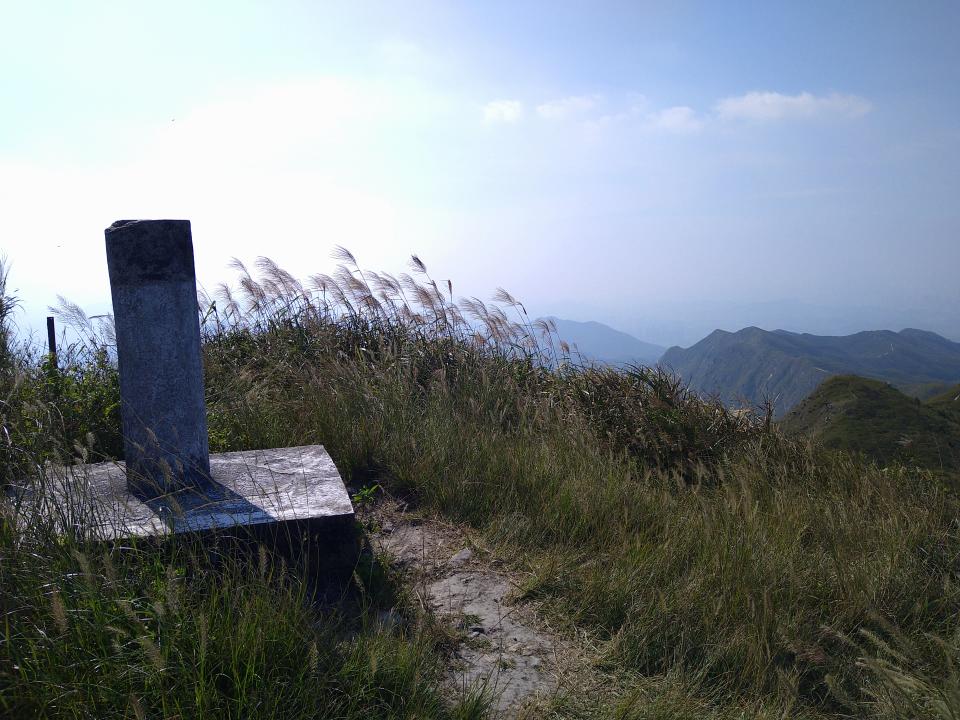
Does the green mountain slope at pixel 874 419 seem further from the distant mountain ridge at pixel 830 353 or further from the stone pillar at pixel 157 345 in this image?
the distant mountain ridge at pixel 830 353

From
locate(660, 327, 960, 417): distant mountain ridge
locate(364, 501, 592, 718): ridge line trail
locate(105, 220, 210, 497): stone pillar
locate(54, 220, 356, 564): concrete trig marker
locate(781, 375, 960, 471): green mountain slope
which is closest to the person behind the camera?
locate(364, 501, 592, 718): ridge line trail

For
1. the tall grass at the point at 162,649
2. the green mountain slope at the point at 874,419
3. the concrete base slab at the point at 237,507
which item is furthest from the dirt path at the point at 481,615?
the green mountain slope at the point at 874,419

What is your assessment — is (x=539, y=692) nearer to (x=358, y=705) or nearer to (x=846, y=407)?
(x=358, y=705)

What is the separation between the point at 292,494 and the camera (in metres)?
3.51

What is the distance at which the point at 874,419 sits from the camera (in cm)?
890

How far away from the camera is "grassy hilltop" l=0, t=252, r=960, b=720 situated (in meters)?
2.03

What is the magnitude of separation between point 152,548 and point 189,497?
67 cm

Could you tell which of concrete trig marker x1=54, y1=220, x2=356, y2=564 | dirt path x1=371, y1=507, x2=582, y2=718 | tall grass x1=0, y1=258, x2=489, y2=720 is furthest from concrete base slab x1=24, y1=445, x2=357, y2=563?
dirt path x1=371, y1=507, x2=582, y2=718

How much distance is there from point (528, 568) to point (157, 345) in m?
2.16

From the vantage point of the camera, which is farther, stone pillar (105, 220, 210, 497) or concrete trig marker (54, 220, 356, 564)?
stone pillar (105, 220, 210, 497)

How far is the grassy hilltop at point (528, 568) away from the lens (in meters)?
2.03

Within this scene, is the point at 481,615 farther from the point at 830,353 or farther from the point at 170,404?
the point at 830,353

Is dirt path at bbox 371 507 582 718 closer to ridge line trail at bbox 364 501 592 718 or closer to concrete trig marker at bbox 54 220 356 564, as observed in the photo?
ridge line trail at bbox 364 501 592 718

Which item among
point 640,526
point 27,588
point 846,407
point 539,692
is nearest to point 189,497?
point 27,588
